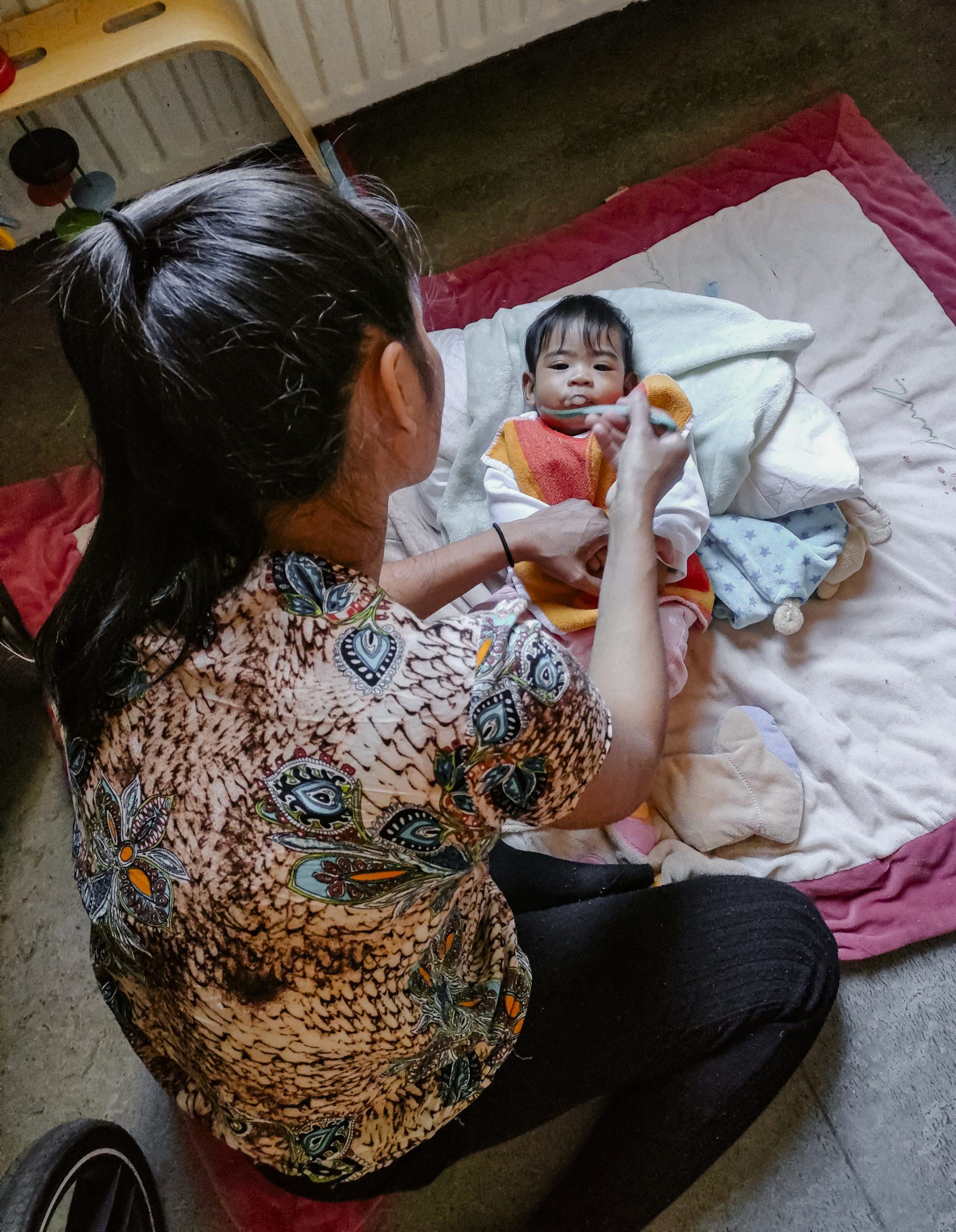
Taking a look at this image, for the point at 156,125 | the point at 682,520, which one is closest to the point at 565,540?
the point at 682,520

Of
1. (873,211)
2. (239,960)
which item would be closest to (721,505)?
(873,211)

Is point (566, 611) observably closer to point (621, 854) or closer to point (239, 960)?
point (621, 854)

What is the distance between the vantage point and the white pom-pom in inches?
55.2

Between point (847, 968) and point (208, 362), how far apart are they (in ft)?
3.72

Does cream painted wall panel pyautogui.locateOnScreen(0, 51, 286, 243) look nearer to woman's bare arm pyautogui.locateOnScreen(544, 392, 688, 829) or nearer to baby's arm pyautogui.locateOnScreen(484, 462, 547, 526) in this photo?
baby's arm pyautogui.locateOnScreen(484, 462, 547, 526)

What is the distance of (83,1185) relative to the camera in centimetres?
105

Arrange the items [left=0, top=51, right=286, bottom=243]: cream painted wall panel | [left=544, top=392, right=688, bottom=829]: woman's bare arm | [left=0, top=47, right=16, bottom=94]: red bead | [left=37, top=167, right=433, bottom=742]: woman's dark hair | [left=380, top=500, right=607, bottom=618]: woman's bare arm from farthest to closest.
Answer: [left=0, top=51, right=286, bottom=243]: cream painted wall panel
[left=0, top=47, right=16, bottom=94]: red bead
[left=380, top=500, right=607, bottom=618]: woman's bare arm
[left=544, top=392, right=688, bottom=829]: woman's bare arm
[left=37, top=167, right=433, bottom=742]: woman's dark hair

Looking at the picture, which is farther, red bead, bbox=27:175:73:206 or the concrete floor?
red bead, bbox=27:175:73:206

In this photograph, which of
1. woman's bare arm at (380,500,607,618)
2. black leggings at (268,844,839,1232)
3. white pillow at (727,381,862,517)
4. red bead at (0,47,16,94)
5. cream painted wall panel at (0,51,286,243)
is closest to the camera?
black leggings at (268,844,839,1232)

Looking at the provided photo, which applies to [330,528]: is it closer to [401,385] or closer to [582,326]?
[401,385]

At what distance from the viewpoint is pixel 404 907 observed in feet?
2.39

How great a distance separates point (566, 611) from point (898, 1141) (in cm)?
79

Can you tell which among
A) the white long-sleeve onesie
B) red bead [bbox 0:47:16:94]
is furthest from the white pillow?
red bead [bbox 0:47:16:94]

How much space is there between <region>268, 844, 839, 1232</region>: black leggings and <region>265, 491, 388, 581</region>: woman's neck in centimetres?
52
